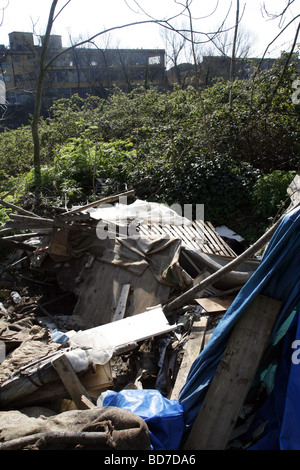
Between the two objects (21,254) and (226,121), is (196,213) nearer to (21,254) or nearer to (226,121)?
(226,121)

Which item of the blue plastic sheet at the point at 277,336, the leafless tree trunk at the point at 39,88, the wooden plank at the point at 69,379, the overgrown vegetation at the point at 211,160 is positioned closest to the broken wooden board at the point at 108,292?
the wooden plank at the point at 69,379

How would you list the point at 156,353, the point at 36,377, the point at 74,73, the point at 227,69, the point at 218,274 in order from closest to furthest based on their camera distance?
1. the point at 36,377
2. the point at 218,274
3. the point at 156,353
4. the point at 227,69
5. the point at 74,73

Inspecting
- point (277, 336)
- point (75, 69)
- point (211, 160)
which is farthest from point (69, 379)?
point (75, 69)

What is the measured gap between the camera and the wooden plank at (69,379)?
3.06 meters

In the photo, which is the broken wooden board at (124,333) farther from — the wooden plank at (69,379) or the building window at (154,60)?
the building window at (154,60)

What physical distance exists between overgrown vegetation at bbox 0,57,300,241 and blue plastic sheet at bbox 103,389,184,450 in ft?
18.0

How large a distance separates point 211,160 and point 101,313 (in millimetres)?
4966

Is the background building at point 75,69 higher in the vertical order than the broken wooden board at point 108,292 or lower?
higher

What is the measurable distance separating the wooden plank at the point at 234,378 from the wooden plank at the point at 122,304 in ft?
9.05

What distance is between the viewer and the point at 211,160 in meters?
8.83

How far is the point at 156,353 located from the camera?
4.19 meters

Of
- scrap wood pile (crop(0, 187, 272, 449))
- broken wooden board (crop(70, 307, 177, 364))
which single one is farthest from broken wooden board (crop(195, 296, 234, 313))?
broken wooden board (crop(70, 307, 177, 364))
